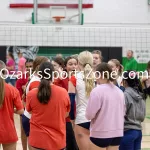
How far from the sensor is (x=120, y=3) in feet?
51.6

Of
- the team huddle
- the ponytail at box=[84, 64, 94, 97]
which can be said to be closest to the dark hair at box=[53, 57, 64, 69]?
the team huddle

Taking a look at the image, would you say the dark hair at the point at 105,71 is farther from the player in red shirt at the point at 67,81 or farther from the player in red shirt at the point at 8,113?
the player in red shirt at the point at 67,81

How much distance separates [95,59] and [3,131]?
1.99 metres

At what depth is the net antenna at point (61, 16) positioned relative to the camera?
15.0 m

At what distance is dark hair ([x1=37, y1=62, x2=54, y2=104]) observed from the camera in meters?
4.12

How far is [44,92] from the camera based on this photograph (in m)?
4.12

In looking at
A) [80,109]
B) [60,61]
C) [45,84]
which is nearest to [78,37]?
[60,61]

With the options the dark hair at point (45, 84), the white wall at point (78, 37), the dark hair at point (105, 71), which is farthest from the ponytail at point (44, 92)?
the white wall at point (78, 37)

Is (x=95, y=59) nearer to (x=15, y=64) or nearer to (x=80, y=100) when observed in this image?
(x=80, y=100)

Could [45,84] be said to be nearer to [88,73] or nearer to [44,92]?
Answer: [44,92]

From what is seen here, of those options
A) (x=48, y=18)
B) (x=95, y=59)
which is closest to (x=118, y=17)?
(x=48, y=18)

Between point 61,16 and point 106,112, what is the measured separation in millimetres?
11171

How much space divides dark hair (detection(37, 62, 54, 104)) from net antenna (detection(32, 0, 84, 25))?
10.9 m

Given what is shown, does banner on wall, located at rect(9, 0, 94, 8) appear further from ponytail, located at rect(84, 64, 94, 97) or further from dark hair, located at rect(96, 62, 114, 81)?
dark hair, located at rect(96, 62, 114, 81)
